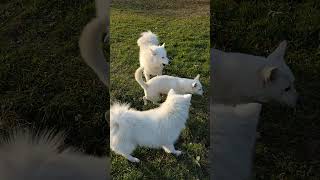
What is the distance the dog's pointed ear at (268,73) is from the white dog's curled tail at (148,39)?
0.54m

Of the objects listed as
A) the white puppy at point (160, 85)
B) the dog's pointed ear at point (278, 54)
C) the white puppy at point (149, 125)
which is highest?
the dog's pointed ear at point (278, 54)

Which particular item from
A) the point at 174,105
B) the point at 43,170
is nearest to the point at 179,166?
the point at 174,105

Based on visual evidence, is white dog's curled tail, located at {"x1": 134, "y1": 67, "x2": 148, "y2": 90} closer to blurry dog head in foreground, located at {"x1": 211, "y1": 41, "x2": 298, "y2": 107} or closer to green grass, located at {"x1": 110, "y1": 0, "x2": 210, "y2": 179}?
green grass, located at {"x1": 110, "y1": 0, "x2": 210, "y2": 179}

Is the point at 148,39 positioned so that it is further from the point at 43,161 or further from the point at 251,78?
the point at 43,161

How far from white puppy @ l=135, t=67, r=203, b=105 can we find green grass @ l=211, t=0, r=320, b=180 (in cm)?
26

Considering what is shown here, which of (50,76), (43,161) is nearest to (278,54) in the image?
(50,76)

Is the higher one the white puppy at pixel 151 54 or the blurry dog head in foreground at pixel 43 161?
the white puppy at pixel 151 54

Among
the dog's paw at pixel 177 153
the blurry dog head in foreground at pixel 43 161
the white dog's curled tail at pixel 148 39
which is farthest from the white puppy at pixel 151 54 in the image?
the blurry dog head in foreground at pixel 43 161

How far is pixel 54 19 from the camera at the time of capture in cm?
262

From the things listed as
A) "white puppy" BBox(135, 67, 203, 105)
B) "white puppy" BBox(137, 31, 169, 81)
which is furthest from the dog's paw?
"white puppy" BBox(137, 31, 169, 81)

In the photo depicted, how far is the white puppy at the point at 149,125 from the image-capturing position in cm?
249

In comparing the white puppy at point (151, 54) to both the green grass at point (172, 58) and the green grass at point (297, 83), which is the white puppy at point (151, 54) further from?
the green grass at point (297, 83)

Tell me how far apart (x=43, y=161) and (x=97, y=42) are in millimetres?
637

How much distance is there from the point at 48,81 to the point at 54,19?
0.31 metres
